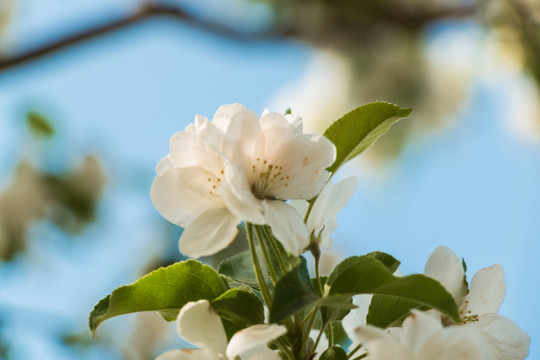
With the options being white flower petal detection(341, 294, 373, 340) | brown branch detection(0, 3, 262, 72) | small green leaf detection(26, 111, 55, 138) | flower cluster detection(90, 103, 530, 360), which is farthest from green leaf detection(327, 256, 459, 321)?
brown branch detection(0, 3, 262, 72)

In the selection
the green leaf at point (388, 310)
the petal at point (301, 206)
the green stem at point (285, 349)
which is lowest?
the green stem at point (285, 349)

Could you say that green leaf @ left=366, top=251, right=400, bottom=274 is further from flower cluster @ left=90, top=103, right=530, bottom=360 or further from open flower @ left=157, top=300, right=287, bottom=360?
open flower @ left=157, top=300, right=287, bottom=360

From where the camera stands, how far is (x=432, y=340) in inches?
18.0

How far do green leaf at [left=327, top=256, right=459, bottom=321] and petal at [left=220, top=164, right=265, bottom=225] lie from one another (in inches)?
3.2

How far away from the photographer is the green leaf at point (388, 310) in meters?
0.55

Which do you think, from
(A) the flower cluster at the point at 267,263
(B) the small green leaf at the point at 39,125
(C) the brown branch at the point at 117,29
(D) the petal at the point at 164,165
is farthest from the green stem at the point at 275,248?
(C) the brown branch at the point at 117,29

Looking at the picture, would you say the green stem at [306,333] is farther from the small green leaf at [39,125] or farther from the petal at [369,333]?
the small green leaf at [39,125]

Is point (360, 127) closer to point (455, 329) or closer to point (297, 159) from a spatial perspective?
point (297, 159)

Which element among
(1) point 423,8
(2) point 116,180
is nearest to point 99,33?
(2) point 116,180

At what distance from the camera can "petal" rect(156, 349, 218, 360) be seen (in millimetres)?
496

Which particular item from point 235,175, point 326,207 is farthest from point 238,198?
point 326,207

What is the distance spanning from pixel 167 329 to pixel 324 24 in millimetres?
3370

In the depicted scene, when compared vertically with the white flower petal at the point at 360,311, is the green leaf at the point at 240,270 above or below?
above

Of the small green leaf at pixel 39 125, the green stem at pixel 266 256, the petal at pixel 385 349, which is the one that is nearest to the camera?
the petal at pixel 385 349
